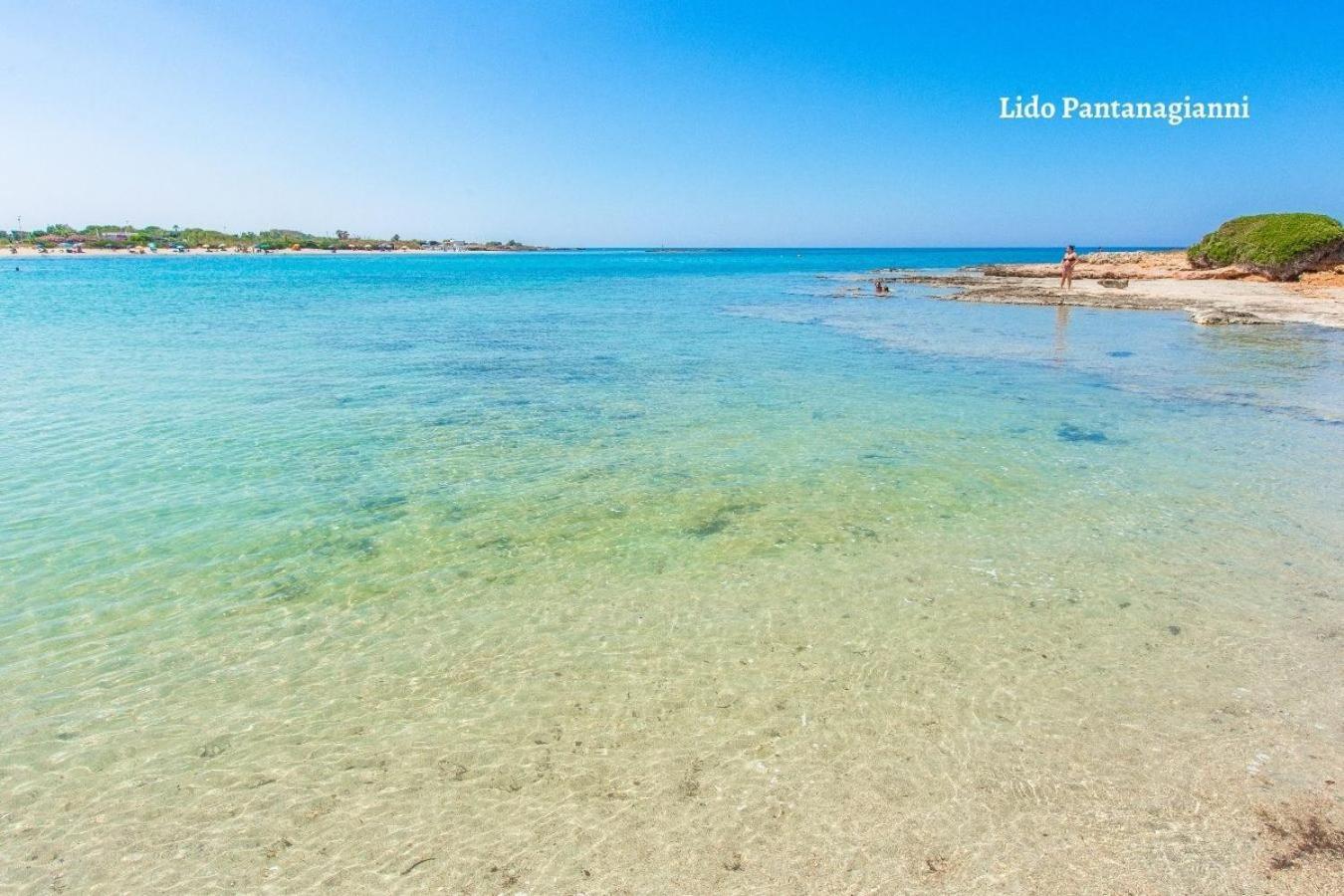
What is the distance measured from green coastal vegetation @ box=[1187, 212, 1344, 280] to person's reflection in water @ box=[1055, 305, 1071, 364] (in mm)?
20027

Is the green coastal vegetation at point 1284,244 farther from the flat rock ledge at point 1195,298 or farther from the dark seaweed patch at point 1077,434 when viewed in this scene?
the dark seaweed patch at point 1077,434

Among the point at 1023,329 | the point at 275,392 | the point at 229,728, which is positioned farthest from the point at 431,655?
the point at 1023,329

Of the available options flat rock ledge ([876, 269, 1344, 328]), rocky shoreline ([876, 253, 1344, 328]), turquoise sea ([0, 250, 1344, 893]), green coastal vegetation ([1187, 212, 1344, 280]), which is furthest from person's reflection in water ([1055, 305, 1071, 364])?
green coastal vegetation ([1187, 212, 1344, 280])

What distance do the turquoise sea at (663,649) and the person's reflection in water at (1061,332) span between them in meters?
8.87

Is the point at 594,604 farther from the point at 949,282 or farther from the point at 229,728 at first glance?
the point at 949,282

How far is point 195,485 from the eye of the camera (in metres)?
9.97

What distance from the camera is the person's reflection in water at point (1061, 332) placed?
76.4 feet

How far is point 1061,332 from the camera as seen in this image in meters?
29.3

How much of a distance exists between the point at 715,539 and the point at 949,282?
57568mm

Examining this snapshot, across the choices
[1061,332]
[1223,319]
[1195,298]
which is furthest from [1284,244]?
[1061,332]

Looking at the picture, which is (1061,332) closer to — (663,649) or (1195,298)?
(1195,298)

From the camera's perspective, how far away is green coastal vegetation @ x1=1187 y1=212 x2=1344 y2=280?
4378 centimetres

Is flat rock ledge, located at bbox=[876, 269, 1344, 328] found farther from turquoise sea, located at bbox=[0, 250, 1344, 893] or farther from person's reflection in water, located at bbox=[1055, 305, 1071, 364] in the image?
turquoise sea, located at bbox=[0, 250, 1344, 893]

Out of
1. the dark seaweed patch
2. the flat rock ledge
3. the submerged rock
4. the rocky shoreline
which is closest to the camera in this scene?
the dark seaweed patch
